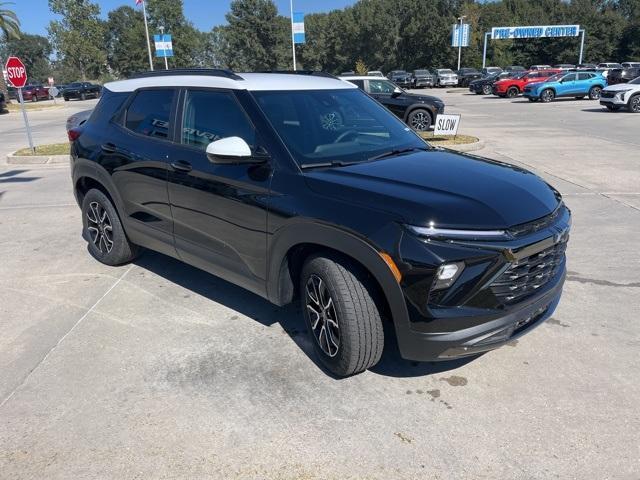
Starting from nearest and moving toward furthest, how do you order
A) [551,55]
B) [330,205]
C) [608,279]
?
1. [330,205]
2. [608,279]
3. [551,55]

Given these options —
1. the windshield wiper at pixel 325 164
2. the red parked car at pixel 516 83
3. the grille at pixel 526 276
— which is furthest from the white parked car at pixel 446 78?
the grille at pixel 526 276

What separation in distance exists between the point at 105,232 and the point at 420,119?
11.2 m

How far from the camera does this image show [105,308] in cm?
443

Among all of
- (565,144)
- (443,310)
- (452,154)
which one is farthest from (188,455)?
(565,144)

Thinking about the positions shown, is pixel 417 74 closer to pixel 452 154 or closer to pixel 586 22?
pixel 586 22

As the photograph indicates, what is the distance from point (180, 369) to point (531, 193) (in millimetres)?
2550

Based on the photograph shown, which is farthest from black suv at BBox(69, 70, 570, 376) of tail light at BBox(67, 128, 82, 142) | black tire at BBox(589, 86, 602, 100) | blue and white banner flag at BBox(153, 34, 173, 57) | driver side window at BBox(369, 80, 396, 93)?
blue and white banner flag at BBox(153, 34, 173, 57)

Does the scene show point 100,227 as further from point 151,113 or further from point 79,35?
point 79,35

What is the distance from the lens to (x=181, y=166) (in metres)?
3.97

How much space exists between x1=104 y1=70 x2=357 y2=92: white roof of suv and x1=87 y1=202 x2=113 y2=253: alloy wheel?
124 cm

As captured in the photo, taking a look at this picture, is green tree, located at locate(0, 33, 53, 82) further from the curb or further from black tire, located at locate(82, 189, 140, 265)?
black tire, located at locate(82, 189, 140, 265)

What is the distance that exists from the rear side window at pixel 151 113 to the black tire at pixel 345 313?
1.93 m

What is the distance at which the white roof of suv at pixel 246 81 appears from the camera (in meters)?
3.79

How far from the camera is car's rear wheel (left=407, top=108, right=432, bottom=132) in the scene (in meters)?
14.5
